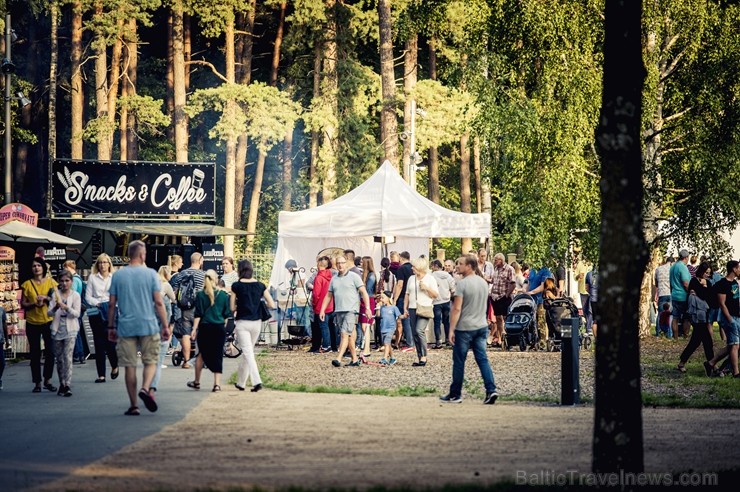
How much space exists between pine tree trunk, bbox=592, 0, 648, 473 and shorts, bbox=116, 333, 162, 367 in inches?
273

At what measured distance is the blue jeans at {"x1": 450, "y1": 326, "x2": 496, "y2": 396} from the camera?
647 inches

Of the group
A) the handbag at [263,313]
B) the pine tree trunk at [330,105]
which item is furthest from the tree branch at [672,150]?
the pine tree trunk at [330,105]

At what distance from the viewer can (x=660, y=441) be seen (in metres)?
12.5

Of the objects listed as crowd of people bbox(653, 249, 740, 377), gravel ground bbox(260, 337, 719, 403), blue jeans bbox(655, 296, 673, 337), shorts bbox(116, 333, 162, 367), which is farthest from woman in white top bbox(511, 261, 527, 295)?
shorts bbox(116, 333, 162, 367)

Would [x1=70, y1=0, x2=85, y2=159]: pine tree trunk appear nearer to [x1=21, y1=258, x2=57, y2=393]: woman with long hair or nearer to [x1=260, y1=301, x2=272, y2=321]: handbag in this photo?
[x1=21, y1=258, x2=57, y2=393]: woman with long hair

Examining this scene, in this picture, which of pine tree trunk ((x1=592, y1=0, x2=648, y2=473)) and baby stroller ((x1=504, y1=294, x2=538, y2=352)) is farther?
baby stroller ((x1=504, y1=294, x2=538, y2=352))

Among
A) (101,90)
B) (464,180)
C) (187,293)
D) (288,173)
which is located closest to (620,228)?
(187,293)

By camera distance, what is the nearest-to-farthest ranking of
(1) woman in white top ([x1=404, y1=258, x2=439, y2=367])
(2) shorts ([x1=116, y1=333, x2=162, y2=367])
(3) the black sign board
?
(2) shorts ([x1=116, y1=333, x2=162, y2=367])
(1) woman in white top ([x1=404, y1=258, x2=439, y2=367])
(3) the black sign board

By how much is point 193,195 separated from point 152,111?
14.6m

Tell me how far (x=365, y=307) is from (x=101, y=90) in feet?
93.7

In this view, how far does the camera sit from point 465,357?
655 inches

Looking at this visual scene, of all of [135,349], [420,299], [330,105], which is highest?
[330,105]

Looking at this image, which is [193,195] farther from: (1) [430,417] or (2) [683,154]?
(1) [430,417]

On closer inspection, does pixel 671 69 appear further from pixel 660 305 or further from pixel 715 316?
pixel 715 316
